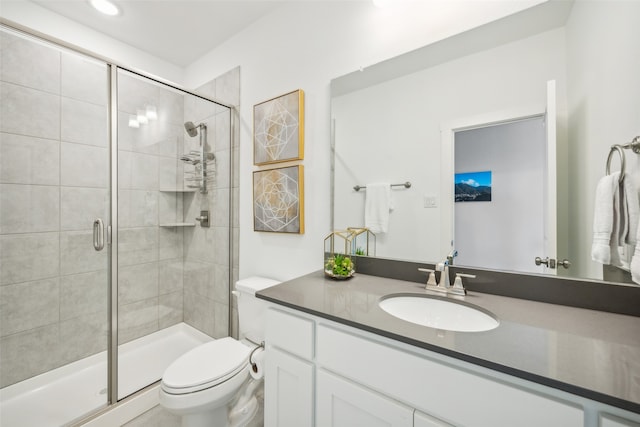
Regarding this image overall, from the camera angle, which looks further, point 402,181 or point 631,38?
point 402,181

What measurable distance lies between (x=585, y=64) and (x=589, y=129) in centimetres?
22

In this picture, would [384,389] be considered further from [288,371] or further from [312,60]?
[312,60]

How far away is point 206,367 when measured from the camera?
129 centimetres

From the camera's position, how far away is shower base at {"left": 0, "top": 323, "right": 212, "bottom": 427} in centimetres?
138

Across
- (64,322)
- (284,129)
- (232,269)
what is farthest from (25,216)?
(284,129)

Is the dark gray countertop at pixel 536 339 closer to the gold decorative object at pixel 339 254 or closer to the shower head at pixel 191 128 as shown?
the gold decorative object at pixel 339 254

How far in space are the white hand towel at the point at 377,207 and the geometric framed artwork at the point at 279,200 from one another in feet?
1.41

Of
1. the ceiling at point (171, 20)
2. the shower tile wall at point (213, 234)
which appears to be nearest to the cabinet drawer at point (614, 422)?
the shower tile wall at point (213, 234)

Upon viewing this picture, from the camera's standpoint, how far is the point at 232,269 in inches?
80.1

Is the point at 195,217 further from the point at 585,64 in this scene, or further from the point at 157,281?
the point at 585,64

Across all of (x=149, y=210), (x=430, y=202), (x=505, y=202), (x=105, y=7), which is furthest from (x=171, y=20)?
(x=505, y=202)

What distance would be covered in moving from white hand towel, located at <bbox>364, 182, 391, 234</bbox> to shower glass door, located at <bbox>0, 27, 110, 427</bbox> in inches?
61.7

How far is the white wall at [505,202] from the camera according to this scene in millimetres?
964

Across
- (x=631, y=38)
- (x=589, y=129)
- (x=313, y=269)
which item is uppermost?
(x=631, y=38)
